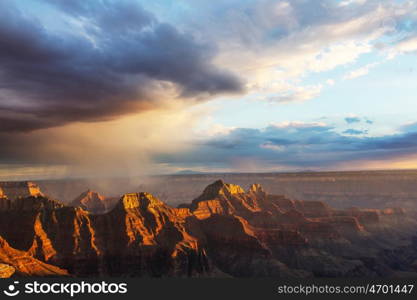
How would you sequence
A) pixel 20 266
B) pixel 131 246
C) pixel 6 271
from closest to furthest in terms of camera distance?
pixel 6 271, pixel 20 266, pixel 131 246

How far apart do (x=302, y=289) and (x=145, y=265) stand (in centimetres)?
8484

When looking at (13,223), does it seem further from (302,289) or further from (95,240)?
(302,289)

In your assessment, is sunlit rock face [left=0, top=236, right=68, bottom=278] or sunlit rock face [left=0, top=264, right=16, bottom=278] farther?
sunlit rock face [left=0, top=236, right=68, bottom=278]

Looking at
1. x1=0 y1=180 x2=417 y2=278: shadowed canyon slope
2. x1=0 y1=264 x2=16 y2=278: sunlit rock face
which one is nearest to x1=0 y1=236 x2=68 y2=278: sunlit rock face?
x1=0 y1=264 x2=16 y2=278: sunlit rock face

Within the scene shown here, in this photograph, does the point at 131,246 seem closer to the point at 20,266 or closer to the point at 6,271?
the point at 20,266

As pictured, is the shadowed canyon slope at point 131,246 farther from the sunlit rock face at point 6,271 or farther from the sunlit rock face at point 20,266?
the sunlit rock face at point 6,271

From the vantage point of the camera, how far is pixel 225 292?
7725 cm

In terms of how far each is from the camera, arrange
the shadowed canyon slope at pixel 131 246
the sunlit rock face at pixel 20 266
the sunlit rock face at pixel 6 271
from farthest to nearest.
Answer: the shadowed canyon slope at pixel 131 246
the sunlit rock face at pixel 20 266
the sunlit rock face at pixel 6 271

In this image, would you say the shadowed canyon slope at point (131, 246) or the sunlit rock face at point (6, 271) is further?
the shadowed canyon slope at point (131, 246)

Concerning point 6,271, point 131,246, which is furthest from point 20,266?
point 131,246

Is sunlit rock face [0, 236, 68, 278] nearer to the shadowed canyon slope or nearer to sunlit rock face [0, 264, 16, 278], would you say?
sunlit rock face [0, 264, 16, 278]

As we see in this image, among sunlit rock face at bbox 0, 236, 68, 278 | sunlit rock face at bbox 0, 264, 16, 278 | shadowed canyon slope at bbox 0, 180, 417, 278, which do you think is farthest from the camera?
shadowed canyon slope at bbox 0, 180, 417, 278

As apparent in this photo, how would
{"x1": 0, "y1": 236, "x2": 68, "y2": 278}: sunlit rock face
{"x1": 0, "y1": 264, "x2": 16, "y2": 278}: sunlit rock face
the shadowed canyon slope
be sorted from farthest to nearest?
the shadowed canyon slope
{"x1": 0, "y1": 236, "x2": 68, "y2": 278}: sunlit rock face
{"x1": 0, "y1": 264, "x2": 16, "y2": 278}: sunlit rock face

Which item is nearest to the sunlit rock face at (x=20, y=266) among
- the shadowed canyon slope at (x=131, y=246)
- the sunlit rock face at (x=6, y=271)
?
the sunlit rock face at (x=6, y=271)
